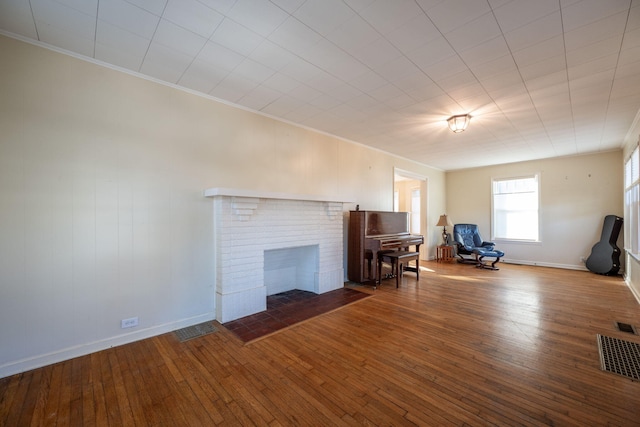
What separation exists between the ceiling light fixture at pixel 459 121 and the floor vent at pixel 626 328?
292 cm

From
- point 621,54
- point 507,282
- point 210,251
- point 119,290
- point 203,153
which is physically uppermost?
point 621,54

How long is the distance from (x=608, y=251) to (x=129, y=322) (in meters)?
8.34

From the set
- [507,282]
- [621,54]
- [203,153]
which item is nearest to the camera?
[621,54]

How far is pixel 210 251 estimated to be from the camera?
309 centimetres

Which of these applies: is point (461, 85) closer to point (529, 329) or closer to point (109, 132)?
point (529, 329)

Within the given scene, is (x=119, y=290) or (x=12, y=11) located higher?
(x=12, y=11)

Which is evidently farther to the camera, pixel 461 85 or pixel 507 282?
pixel 507 282

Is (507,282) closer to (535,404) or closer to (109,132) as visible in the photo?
(535,404)

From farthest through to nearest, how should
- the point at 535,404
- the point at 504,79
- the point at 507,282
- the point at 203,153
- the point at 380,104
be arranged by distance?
the point at 507,282
the point at 380,104
the point at 203,153
the point at 504,79
the point at 535,404

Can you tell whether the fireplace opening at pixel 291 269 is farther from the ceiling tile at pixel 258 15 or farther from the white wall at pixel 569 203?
the white wall at pixel 569 203

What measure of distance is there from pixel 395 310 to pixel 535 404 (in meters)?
1.73

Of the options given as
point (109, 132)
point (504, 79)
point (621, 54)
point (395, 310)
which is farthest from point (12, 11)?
point (621, 54)

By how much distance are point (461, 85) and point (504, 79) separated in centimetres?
40

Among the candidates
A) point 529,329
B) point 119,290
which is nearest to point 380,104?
point 529,329
